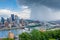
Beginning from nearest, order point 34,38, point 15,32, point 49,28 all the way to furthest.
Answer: point 34,38, point 15,32, point 49,28

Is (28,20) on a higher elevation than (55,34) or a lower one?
higher

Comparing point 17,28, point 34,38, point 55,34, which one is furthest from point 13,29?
point 55,34

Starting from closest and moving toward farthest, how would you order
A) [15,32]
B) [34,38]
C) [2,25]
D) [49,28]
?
[34,38] < [15,32] < [2,25] < [49,28]

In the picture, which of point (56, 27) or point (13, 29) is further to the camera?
point (56, 27)

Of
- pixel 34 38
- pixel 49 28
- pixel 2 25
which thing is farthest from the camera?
pixel 49 28

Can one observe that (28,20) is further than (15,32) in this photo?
Yes

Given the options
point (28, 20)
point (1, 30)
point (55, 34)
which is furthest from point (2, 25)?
point (55, 34)

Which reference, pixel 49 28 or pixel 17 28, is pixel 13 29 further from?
pixel 49 28

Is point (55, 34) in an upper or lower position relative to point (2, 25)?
lower

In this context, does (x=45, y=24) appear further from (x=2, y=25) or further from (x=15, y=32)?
(x=2, y=25)
